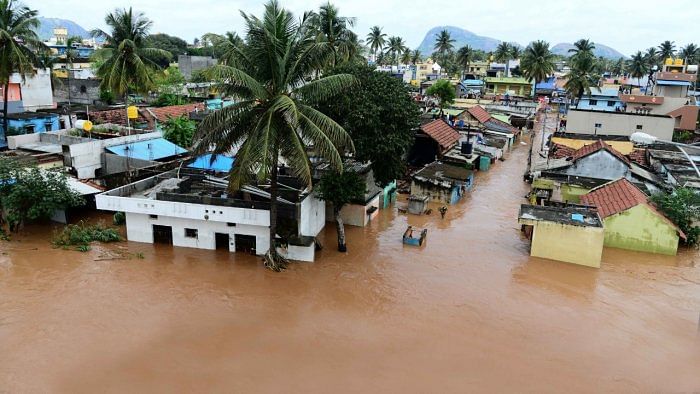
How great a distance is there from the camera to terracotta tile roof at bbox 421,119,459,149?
34.5m

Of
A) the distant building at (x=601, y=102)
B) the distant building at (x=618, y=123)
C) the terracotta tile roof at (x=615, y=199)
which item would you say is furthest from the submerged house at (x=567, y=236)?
the distant building at (x=601, y=102)

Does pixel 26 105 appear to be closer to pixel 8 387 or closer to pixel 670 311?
pixel 8 387

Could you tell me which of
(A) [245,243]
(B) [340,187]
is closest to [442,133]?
(B) [340,187]

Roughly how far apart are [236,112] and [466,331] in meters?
10.1

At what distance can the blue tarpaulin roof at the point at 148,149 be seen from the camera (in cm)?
2719

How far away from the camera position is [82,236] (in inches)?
823

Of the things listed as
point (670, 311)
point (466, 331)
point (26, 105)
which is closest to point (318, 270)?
point (466, 331)

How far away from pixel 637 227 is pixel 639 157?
48.2ft

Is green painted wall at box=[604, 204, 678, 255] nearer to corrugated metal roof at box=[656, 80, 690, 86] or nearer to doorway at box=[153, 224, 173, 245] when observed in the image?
doorway at box=[153, 224, 173, 245]

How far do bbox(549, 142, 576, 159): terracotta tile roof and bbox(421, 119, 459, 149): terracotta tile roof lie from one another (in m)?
6.54

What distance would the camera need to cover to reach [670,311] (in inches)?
671

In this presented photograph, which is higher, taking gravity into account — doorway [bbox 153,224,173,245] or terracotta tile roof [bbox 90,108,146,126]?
terracotta tile roof [bbox 90,108,146,126]

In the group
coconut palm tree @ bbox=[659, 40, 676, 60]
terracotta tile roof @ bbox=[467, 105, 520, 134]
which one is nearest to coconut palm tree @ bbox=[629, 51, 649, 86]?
coconut palm tree @ bbox=[659, 40, 676, 60]

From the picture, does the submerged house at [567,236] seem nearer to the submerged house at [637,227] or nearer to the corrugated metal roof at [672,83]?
the submerged house at [637,227]
